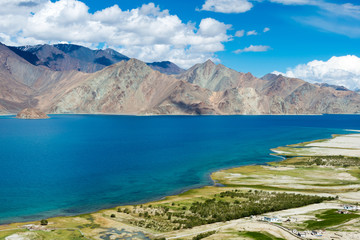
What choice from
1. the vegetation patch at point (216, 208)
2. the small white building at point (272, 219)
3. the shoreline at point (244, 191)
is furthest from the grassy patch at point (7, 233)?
the small white building at point (272, 219)

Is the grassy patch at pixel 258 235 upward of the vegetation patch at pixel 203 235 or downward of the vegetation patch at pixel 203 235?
downward

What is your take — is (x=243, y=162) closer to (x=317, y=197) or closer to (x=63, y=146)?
(x=317, y=197)

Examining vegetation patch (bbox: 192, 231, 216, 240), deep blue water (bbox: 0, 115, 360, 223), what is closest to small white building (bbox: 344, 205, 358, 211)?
vegetation patch (bbox: 192, 231, 216, 240)

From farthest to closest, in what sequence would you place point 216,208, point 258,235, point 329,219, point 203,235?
point 216,208
point 329,219
point 203,235
point 258,235

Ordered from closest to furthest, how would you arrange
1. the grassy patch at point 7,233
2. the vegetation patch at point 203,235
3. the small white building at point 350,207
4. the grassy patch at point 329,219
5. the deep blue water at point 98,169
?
1. the grassy patch at point 7,233
2. the vegetation patch at point 203,235
3. the grassy patch at point 329,219
4. the small white building at point 350,207
5. the deep blue water at point 98,169

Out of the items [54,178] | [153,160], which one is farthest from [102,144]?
[54,178]

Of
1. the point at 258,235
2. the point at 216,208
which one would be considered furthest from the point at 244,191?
the point at 258,235

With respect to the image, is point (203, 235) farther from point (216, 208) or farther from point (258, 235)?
point (216, 208)

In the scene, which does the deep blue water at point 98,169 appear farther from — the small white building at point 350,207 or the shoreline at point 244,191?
the small white building at point 350,207

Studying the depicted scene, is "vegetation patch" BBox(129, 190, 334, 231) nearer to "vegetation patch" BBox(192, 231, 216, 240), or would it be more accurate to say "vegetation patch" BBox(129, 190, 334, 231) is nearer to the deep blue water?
"vegetation patch" BBox(192, 231, 216, 240)
